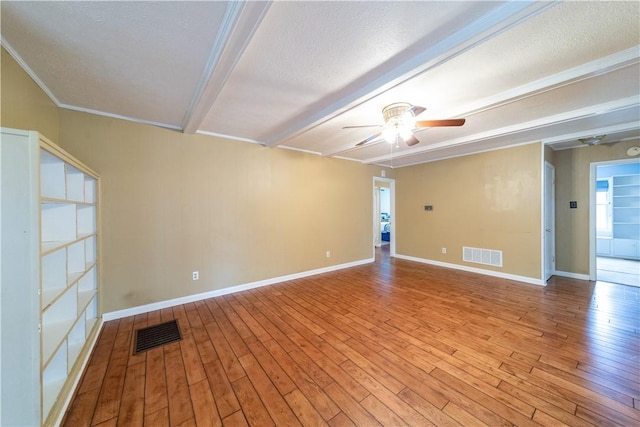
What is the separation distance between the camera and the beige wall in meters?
4.15

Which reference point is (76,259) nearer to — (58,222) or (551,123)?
(58,222)

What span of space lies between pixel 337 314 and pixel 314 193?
250 centimetres

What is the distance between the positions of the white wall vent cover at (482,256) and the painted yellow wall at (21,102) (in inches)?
258

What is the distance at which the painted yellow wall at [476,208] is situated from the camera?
4082mm

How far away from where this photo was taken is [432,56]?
168 cm

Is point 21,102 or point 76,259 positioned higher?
point 21,102

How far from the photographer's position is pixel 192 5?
1.32 m

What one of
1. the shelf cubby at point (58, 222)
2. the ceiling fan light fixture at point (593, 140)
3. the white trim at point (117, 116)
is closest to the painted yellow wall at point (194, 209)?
the white trim at point (117, 116)

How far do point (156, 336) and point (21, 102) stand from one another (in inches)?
95.5

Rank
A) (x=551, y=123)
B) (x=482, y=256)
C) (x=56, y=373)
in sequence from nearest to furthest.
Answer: (x=56, y=373)
(x=551, y=123)
(x=482, y=256)

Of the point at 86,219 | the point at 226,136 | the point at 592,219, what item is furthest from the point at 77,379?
the point at 592,219

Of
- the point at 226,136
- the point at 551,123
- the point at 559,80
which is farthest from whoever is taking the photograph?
the point at 226,136

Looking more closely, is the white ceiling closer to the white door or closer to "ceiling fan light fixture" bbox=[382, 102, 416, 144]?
"ceiling fan light fixture" bbox=[382, 102, 416, 144]

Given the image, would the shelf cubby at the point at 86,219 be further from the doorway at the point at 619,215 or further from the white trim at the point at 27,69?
the doorway at the point at 619,215
